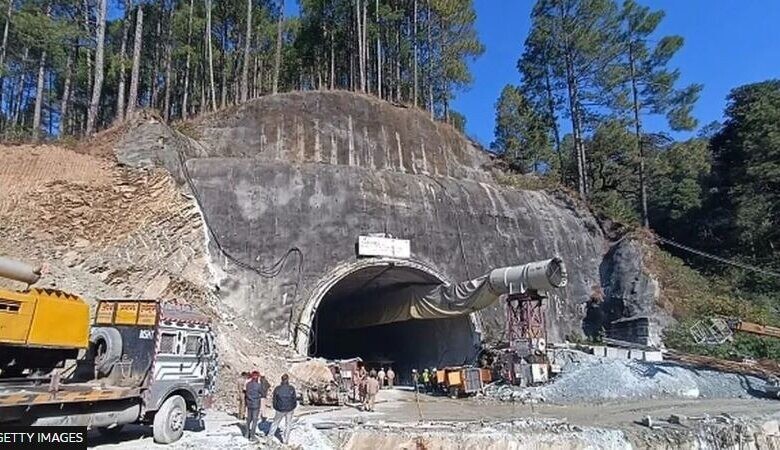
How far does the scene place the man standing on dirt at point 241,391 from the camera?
15.2 meters

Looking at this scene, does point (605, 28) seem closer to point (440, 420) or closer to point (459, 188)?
point (459, 188)

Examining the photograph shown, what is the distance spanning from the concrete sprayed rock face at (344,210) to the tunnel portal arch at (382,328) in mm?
107

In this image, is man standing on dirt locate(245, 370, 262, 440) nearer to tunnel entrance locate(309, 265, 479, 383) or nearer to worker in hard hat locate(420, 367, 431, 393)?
tunnel entrance locate(309, 265, 479, 383)

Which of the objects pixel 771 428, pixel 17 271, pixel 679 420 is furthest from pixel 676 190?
pixel 17 271

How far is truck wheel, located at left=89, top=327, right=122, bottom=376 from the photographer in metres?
11.7

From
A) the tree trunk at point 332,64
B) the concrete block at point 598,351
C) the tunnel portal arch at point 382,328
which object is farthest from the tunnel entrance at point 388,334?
the tree trunk at point 332,64

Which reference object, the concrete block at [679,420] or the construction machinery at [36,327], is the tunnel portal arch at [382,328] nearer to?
the concrete block at [679,420]

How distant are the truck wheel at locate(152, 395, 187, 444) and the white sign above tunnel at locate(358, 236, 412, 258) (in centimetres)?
1403

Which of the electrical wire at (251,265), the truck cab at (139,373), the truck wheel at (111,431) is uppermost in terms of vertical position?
the electrical wire at (251,265)

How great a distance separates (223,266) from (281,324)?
3185 millimetres

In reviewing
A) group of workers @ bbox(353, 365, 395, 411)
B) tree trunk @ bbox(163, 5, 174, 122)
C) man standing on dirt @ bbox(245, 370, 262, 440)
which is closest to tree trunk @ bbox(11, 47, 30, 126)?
tree trunk @ bbox(163, 5, 174, 122)

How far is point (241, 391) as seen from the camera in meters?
15.6

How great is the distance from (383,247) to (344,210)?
238 cm

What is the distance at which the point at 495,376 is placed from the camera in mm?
22984
